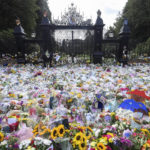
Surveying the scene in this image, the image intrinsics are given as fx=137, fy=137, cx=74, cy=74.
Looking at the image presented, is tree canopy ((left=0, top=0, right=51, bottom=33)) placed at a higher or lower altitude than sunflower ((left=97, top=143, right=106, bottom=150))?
higher

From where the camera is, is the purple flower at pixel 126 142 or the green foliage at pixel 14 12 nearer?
the purple flower at pixel 126 142

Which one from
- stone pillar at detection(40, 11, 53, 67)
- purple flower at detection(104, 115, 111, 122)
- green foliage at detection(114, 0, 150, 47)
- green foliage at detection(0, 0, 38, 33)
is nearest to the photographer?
purple flower at detection(104, 115, 111, 122)

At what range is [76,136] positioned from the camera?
4.05 feet

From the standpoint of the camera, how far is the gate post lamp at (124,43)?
25.7ft

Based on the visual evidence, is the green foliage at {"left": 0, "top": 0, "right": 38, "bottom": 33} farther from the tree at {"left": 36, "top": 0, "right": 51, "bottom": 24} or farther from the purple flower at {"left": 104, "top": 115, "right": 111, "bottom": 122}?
the purple flower at {"left": 104, "top": 115, "right": 111, "bottom": 122}

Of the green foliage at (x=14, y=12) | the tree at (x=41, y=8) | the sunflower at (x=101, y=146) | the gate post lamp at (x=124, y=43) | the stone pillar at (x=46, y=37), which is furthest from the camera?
the tree at (x=41, y=8)

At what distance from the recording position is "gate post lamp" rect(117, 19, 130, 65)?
7.84m

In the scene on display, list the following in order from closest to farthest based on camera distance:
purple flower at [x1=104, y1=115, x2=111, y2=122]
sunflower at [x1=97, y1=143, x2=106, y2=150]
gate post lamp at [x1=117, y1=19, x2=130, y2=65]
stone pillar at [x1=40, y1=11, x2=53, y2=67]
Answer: sunflower at [x1=97, y1=143, x2=106, y2=150]
purple flower at [x1=104, y1=115, x2=111, y2=122]
stone pillar at [x1=40, y1=11, x2=53, y2=67]
gate post lamp at [x1=117, y1=19, x2=130, y2=65]

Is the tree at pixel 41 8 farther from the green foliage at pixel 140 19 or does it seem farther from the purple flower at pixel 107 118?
the purple flower at pixel 107 118

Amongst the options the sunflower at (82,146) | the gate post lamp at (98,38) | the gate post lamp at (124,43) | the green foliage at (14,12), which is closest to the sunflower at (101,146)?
the sunflower at (82,146)

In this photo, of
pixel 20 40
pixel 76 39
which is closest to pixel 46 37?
pixel 20 40

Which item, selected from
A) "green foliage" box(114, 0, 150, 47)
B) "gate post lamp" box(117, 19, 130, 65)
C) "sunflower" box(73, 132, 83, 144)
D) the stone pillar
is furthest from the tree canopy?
"sunflower" box(73, 132, 83, 144)

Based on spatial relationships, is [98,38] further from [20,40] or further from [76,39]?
[20,40]

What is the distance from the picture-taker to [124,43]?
795 centimetres
